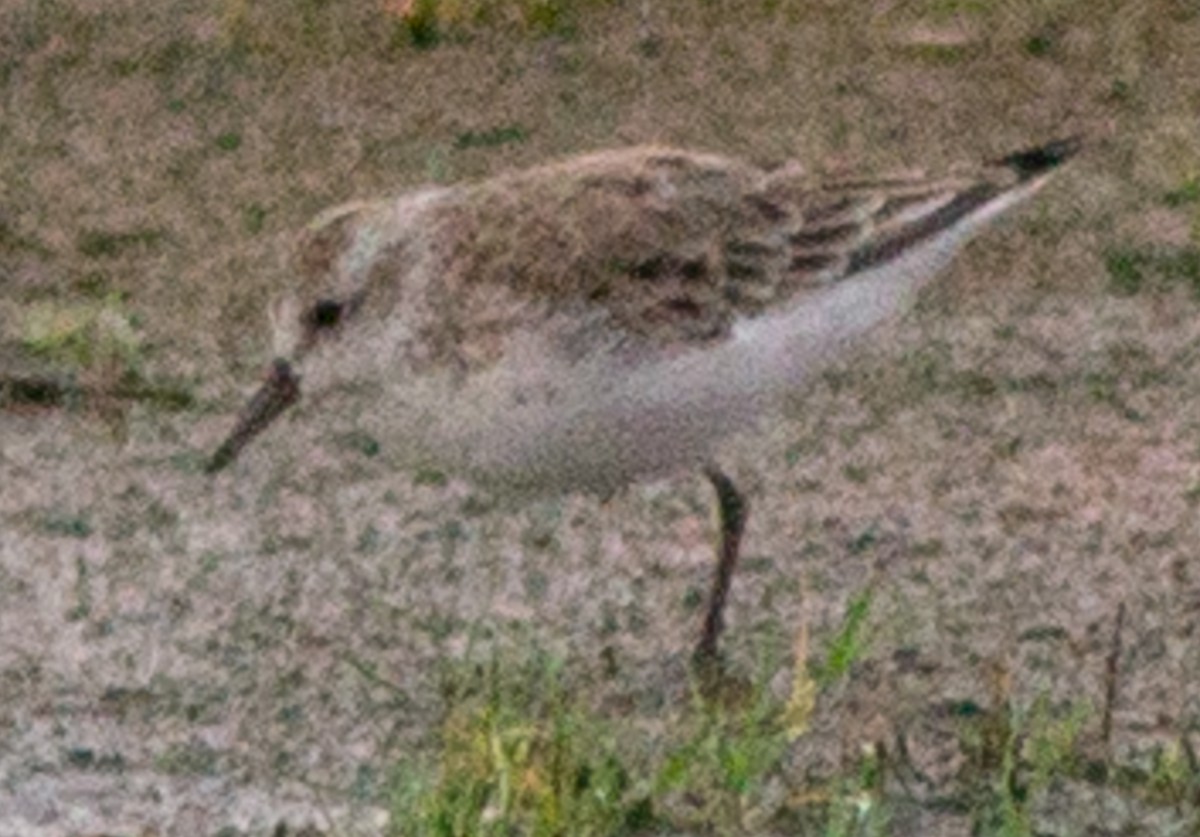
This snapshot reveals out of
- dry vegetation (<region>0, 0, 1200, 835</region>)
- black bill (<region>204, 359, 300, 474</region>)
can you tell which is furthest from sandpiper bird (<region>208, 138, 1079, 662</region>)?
dry vegetation (<region>0, 0, 1200, 835</region>)

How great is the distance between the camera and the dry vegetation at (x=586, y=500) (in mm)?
5297

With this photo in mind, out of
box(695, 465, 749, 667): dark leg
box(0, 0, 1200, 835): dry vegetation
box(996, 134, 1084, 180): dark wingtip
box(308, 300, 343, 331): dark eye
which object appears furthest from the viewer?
box(996, 134, 1084, 180): dark wingtip

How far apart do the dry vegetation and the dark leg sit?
0.08 meters

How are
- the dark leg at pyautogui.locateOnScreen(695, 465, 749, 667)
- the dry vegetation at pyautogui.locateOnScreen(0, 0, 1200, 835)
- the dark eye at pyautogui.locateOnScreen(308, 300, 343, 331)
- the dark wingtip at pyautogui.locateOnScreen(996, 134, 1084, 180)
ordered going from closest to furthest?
the dry vegetation at pyautogui.locateOnScreen(0, 0, 1200, 835) → the dark leg at pyautogui.locateOnScreen(695, 465, 749, 667) → the dark eye at pyautogui.locateOnScreen(308, 300, 343, 331) → the dark wingtip at pyautogui.locateOnScreen(996, 134, 1084, 180)

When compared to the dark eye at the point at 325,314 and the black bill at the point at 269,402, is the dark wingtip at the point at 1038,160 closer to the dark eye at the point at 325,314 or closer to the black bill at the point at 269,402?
the dark eye at the point at 325,314

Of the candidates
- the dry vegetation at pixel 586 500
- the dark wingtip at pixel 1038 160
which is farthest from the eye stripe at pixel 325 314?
the dark wingtip at pixel 1038 160

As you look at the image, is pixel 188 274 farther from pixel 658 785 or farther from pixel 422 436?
pixel 658 785

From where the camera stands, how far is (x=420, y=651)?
236 inches

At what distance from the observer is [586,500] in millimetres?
6680

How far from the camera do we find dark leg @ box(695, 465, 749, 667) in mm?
5895

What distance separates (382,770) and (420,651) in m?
0.53

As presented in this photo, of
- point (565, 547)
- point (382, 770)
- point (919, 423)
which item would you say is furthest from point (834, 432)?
point (382, 770)

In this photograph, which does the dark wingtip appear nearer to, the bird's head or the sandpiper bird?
the sandpiper bird

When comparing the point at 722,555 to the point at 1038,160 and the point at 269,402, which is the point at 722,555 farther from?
the point at 1038,160
